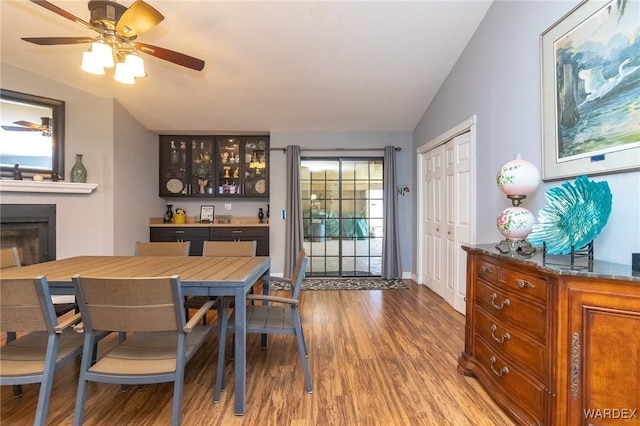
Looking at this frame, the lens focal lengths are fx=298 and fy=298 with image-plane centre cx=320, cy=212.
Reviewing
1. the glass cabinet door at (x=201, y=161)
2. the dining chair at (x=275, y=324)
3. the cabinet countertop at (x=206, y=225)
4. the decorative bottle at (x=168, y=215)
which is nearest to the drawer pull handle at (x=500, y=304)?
the dining chair at (x=275, y=324)

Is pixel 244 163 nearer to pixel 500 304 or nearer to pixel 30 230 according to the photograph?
pixel 30 230

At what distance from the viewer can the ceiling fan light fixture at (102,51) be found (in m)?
1.98

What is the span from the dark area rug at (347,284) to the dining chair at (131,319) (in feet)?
9.92

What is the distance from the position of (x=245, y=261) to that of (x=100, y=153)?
3.03 m

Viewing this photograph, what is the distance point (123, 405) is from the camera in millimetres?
1813

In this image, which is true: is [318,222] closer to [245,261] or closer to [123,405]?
[245,261]

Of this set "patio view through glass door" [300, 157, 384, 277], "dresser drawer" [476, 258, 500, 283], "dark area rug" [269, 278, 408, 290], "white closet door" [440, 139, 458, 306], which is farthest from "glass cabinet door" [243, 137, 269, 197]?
"dresser drawer" [476, 258, 500, 283]

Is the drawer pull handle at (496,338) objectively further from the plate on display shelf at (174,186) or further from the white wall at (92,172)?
the plate on display shelf at (174,186)

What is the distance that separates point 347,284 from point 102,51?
3957 millimetres

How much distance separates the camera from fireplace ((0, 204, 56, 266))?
3.41 metres

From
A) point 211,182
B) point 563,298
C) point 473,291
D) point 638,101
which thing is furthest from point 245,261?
point 211,182

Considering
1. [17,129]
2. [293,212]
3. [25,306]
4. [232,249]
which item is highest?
[17,129]

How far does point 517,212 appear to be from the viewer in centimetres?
191

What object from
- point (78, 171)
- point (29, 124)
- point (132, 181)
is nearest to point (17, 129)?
point (29, 124)
